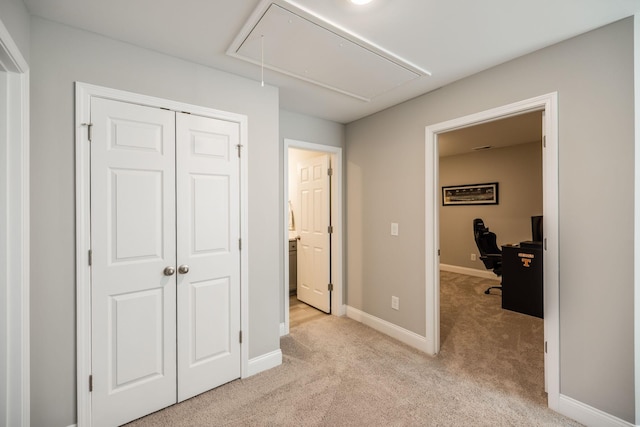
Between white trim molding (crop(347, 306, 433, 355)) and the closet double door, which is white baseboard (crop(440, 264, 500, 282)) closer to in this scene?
white trim molding (crop(347, 306, 433, 355))

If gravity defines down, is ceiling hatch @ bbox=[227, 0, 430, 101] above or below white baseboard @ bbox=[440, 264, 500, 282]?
above

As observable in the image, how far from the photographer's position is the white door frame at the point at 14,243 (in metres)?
1.36

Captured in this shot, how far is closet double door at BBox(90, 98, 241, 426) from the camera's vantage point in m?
1.74

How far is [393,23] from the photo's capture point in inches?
65.1

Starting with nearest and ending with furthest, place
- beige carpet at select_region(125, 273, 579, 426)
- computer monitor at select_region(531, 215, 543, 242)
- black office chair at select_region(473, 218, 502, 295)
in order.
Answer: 1. beige carpet at select_region(125, 273, 579, 426)
2. computer monitor at select_region(531, 215, 543, 242)
3. black office chair at select_region(473, 218, 502, 295)

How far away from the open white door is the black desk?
7.72 feet

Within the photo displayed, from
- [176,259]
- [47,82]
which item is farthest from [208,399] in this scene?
[47,82]

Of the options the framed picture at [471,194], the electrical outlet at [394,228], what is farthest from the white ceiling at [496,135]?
the electrical outlet at [394,228]

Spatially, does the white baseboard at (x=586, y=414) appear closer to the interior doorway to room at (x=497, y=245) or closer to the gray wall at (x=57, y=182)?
the interior doorway to room at (x=497, y=245)

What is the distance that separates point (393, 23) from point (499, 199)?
4.81 m

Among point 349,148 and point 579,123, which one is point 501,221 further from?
point 579,123

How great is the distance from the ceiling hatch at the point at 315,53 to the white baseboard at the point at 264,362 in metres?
2.28

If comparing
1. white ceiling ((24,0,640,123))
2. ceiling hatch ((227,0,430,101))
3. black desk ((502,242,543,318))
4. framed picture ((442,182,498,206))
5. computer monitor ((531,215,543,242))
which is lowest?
black desk ((502,242,543,318))

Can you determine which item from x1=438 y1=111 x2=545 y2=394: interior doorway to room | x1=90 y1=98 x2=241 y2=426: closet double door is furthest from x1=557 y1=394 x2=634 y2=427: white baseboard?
x1=90 y1=98 x2=241 y2=426: closet double door
